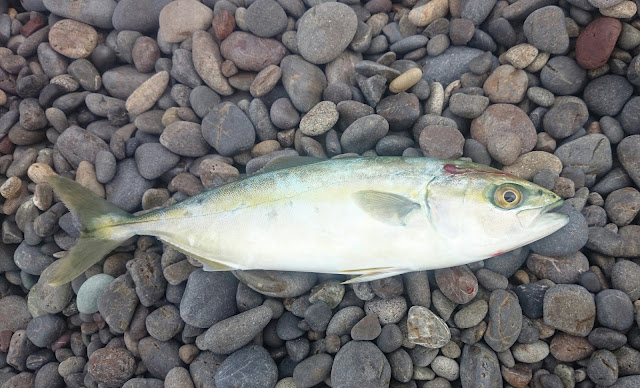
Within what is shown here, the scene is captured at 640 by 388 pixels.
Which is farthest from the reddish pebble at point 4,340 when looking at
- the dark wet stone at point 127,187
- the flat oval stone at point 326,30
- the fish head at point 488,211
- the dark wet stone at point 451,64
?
the dark wet stone at point 451,64

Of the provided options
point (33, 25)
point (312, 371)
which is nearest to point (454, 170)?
point (312, 371)

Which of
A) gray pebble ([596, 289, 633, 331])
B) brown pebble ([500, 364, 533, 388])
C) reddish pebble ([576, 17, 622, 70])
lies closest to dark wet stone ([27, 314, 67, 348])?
brown pebble ([500, 364, 533, 388])

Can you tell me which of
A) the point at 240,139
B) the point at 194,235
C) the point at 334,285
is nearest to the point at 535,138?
the point at 334,285

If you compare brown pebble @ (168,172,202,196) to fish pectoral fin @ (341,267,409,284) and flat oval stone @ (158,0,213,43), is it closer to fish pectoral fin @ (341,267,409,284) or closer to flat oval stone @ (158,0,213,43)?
flat oval stone @ (158,0,213,43)

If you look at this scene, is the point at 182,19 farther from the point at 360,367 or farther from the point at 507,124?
the point at 360,367

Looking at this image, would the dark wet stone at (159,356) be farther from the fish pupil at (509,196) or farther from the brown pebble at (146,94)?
the fish pupil at (509,196)

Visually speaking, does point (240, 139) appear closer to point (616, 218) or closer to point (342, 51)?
point (342, 51)
